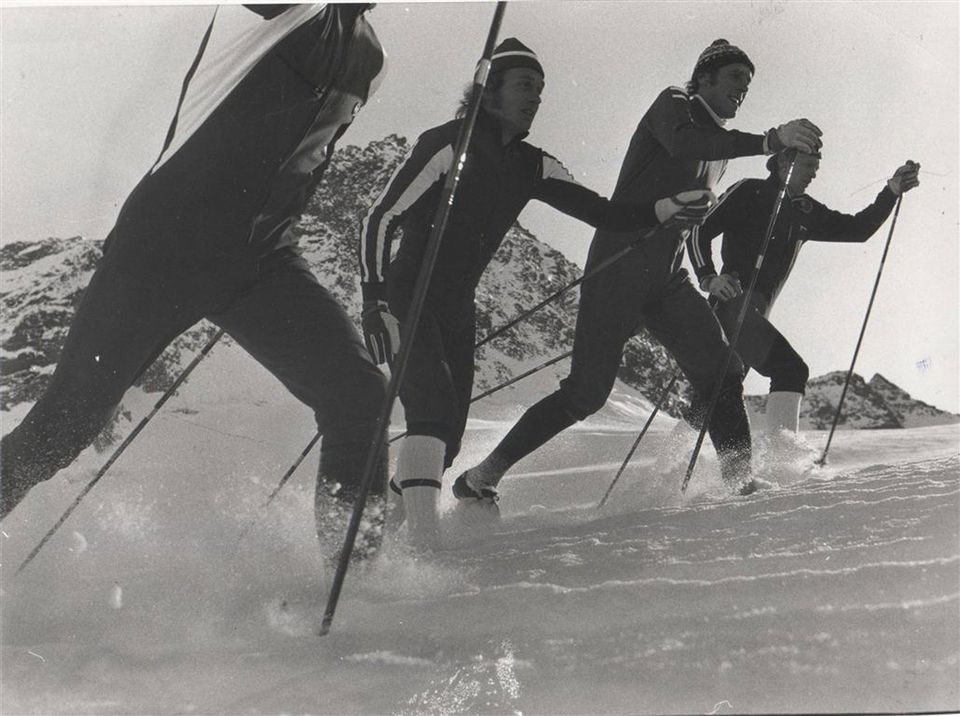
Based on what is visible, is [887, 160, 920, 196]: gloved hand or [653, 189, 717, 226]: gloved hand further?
[653, 189, 717, 226]: gloved hand

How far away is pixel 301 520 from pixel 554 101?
1.01 meters

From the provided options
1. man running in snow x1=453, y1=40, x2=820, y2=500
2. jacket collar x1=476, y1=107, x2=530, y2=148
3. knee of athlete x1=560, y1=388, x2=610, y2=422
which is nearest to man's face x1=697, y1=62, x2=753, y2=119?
man running in snow x1=453, y1=40, x2=820, y2=500

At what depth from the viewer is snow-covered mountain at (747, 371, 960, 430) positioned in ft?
6.97

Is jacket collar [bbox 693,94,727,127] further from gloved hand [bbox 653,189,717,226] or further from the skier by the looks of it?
the skier

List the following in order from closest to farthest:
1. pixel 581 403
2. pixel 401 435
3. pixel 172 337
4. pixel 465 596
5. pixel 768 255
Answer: pixel 465 596
pixel 172 337
pixel 401 435
pixel 581 403
pixel 768 255

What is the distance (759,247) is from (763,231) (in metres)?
0.04

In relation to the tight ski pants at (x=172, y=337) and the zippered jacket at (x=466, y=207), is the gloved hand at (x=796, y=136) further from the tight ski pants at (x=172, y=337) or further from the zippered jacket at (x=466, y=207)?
the tight ski pants at (x=172, y=337)

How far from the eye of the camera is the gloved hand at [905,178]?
2.07 m

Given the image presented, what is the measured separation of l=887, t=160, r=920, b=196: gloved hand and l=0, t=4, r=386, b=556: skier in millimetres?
1160

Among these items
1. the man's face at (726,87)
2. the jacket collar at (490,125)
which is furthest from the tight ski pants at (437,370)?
the man's face at (726,87)

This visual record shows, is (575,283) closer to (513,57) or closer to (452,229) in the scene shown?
(452,229)

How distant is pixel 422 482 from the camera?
1.89m

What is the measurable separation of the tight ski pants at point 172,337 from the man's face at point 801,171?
1.05 m

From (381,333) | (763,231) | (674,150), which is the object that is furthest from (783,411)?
(381,333)
